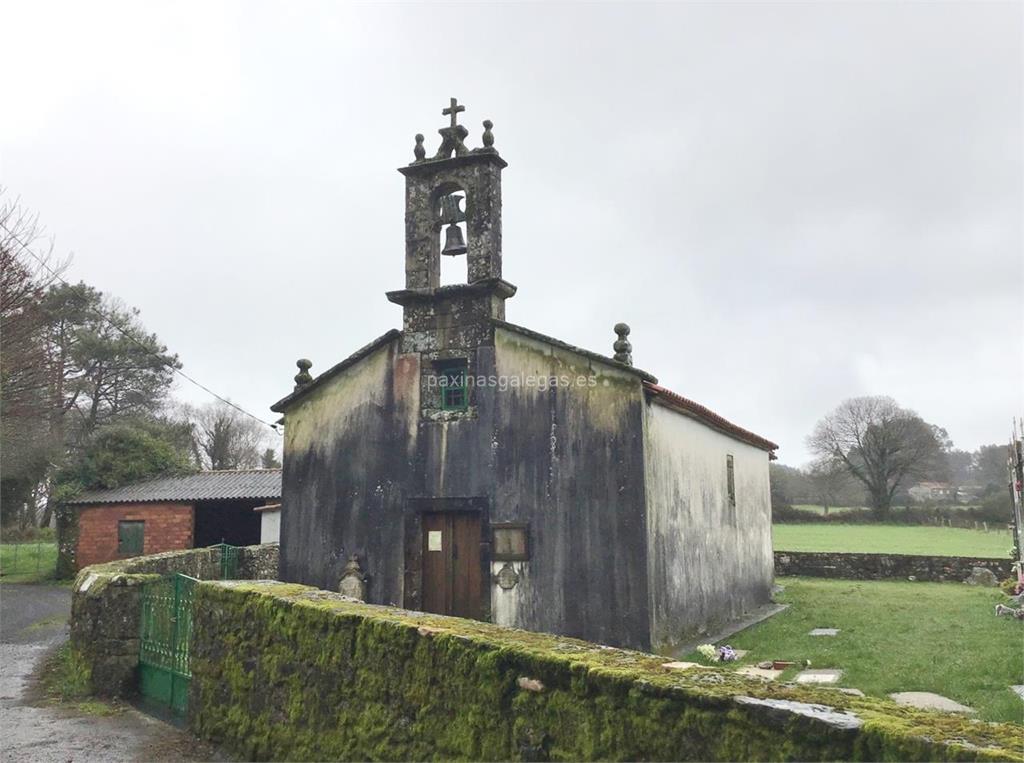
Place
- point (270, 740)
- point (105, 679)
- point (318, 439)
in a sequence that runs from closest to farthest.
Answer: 1. point (270, 740)
2. point (105, 679)
3. point (318, 439)

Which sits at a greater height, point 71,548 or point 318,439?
point 318,439

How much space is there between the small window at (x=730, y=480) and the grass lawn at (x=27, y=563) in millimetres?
22404

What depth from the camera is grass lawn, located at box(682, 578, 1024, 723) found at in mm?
9055

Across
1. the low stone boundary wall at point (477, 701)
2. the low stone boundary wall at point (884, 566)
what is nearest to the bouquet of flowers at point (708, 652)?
the low stone boundary wall at point (477, 701)

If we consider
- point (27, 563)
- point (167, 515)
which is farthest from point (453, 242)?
point (27, 563)

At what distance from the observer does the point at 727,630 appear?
1455 centimetres

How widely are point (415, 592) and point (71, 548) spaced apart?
19.3 m

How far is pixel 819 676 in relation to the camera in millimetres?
9945

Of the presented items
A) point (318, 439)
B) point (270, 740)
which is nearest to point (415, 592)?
point (318, 439)

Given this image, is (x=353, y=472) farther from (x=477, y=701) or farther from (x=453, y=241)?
(x=477, y=701)

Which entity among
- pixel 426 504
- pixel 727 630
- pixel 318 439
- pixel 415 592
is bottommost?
pixel 727 630

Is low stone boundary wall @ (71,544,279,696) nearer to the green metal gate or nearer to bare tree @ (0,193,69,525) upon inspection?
the green metal gate

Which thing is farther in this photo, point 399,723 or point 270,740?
point 270,740

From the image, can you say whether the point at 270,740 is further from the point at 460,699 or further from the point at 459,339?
the point at 459,339
